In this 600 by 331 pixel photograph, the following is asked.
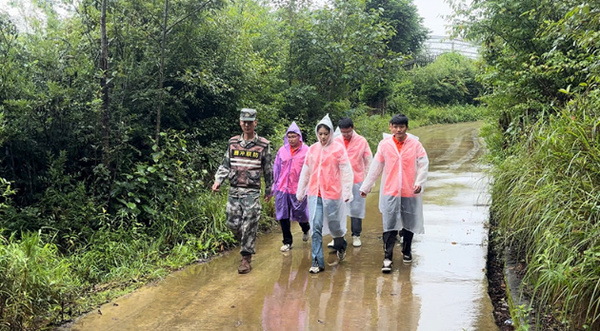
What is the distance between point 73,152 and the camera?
241 inches

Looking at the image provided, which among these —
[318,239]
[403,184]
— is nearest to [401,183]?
[403,184]

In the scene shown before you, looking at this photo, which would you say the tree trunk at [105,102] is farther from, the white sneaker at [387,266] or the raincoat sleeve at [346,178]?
the white sneaker at [387,266]

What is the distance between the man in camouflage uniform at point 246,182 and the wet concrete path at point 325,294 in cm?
43

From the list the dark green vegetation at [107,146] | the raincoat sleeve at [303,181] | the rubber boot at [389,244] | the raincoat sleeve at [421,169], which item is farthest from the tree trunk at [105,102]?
the raincoat sleeve at [421,169]

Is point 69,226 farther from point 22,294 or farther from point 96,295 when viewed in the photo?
point 22,294

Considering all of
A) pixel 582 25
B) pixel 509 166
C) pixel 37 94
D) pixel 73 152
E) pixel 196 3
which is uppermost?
pixel 196 3

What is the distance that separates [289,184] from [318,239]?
109 cm

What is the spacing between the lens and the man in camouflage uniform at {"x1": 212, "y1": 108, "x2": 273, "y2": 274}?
17.6ft

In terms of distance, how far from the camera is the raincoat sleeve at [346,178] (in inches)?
208

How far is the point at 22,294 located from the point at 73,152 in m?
2.85

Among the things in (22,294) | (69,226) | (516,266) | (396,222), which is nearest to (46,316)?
(22,294)

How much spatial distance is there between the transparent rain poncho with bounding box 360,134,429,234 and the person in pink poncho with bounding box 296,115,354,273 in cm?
42

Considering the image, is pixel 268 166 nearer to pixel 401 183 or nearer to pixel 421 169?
pixel 401 183

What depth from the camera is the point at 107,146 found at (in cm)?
608
